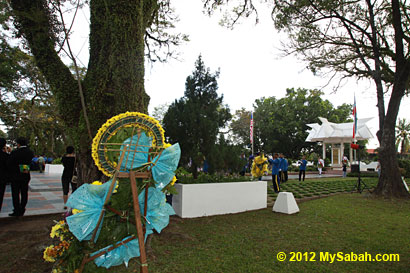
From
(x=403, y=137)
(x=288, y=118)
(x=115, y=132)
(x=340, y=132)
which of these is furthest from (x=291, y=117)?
(x=115, y=132)

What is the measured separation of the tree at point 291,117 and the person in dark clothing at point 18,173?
31945mm

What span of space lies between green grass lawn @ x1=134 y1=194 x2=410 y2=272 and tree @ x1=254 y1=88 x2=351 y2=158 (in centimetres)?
2991

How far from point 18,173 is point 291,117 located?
35.1 meters

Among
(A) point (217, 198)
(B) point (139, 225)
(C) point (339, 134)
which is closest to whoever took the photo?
(B) point (139, 225)

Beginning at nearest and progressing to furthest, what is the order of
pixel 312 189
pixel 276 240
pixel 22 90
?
pixel 276 240 < pixel 312 189 < pixel 22 90

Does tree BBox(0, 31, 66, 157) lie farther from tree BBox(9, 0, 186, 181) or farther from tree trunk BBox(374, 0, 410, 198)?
tree trunk BBox(374, 0, 410, 198)

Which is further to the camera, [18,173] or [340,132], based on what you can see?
[340,132]

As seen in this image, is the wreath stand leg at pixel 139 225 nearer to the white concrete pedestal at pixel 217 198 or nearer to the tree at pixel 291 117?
the white concrete pedestal at pixel 217 198

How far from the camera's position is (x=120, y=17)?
12.7ft

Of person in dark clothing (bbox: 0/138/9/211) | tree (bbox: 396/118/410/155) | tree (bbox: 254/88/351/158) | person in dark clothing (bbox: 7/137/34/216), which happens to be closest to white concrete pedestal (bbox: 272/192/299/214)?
person in dark clothing (bbox: 7/137/34/216)

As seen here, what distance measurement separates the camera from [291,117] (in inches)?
1421

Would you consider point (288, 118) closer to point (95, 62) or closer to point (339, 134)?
point (339, 134)

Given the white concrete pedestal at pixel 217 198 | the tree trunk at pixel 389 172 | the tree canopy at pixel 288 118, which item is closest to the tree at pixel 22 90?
the white concrete pedestal at pixel 217 198

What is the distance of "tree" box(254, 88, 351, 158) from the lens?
119 ft
